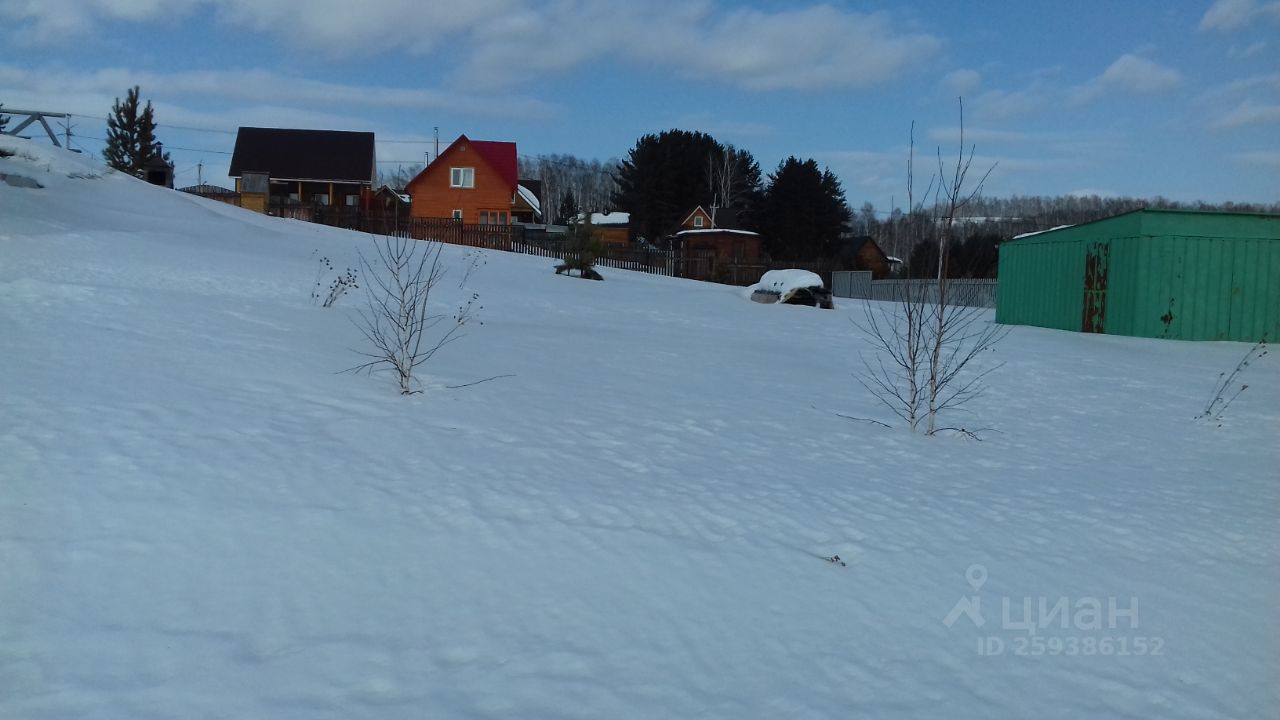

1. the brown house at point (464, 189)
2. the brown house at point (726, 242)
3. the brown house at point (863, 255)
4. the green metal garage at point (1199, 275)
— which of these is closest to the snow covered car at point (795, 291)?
the green metal garage at point (1199, 275)

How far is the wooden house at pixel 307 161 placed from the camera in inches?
1945

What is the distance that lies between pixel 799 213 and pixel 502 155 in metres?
18.1

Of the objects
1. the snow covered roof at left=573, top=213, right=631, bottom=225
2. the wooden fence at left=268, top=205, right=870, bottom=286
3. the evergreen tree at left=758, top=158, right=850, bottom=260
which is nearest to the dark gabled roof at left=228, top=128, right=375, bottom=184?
the wooden fence at left=268, top=205, right=870, bottom=286

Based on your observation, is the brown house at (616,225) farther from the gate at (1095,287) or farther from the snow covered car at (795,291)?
the gate at (1095,287)

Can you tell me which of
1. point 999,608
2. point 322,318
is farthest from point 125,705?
point 322,318

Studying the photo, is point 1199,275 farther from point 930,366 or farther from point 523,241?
point 523,241

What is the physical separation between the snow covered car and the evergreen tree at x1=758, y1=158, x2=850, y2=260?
27.2 m

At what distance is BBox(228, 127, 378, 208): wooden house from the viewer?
162ft

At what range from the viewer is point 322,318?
37.8 feet

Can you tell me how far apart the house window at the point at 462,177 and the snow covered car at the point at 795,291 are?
23.4m

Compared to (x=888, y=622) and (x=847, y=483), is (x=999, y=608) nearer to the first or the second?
(x=888, y=622)

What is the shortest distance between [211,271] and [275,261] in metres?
3.37

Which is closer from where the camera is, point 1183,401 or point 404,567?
point 404,567

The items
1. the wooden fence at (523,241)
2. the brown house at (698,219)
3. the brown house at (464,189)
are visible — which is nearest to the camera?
the wooden fence at (523,241)
